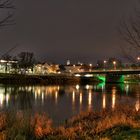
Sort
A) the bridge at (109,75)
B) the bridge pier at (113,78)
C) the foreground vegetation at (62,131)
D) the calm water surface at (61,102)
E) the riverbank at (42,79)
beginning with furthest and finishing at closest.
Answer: the bridge pier at (113,78), the bridge at (109,75), the riverbank at (42,79), the calm water surface at (61,102), the foreground vegetation at (62,131)

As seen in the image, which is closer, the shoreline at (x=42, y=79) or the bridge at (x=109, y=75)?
the shoreline at (x=42, y=79)

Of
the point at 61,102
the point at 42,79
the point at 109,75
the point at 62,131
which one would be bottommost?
the point at 61,102

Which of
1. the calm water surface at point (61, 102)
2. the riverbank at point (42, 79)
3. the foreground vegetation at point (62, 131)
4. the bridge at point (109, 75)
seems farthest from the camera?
the bridge at point (109, 75)

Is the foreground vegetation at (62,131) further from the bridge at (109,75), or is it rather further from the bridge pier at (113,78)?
the bridge pier at (113,78)

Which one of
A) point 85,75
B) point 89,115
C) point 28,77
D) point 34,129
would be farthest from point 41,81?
point 34,129

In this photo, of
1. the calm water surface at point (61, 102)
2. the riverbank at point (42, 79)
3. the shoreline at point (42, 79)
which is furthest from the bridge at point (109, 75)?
the calm water surface at point (61, 102)

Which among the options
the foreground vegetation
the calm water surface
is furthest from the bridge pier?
the foreground vegetation

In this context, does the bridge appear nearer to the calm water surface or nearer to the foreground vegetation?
the calm water surface

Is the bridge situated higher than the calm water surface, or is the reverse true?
the bridge

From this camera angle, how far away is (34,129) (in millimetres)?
15578

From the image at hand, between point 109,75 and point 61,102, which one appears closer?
point 61,102

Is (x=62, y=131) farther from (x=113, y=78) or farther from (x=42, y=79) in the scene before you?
(x=113, y=78)

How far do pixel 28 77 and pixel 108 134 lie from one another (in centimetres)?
10396

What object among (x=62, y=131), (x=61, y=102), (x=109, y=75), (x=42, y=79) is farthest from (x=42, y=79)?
(x=62, y=131)
